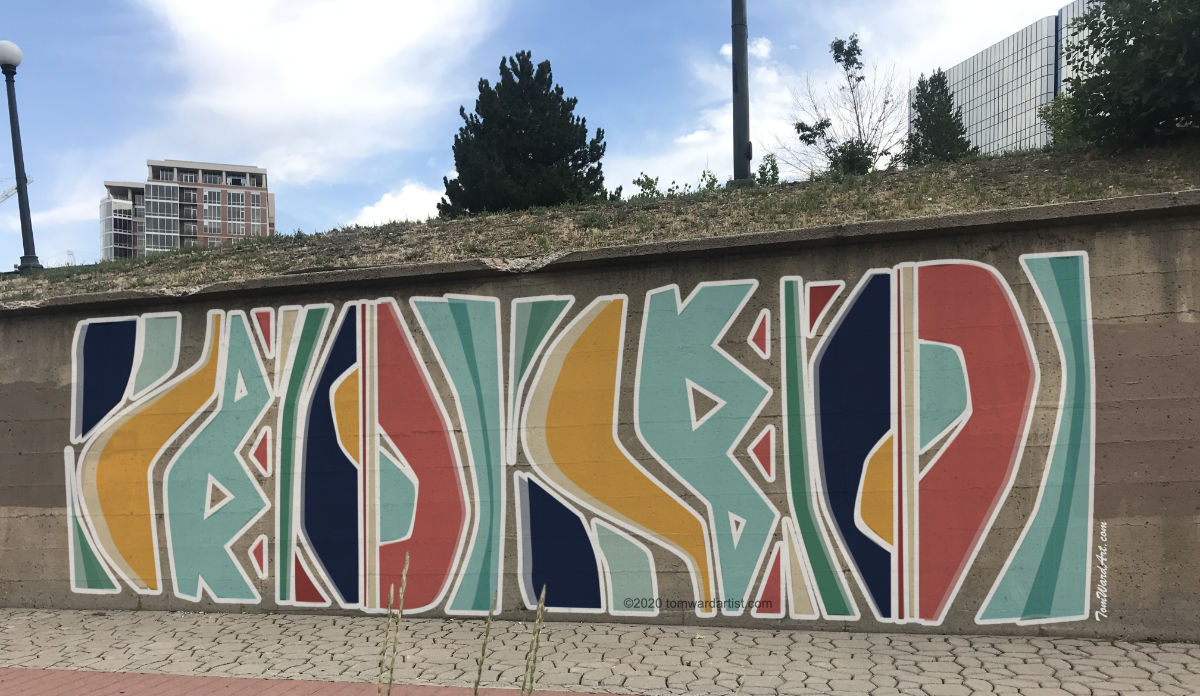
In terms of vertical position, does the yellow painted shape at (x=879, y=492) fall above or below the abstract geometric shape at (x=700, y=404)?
below

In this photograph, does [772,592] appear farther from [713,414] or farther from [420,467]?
[420,467]

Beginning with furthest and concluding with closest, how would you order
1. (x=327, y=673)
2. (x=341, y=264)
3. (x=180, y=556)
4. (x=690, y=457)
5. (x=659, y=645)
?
(x=341, y=264)
(x=180, y=556)
(x=690, y=457)
(x=659, y=645)
(x=327, y=673)

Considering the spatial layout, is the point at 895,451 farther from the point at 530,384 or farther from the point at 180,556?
the point at 180,556

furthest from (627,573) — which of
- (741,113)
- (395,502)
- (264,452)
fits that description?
(741,113)

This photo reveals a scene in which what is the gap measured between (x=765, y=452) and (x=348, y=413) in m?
3.06

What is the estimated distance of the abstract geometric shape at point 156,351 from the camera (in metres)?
6.66

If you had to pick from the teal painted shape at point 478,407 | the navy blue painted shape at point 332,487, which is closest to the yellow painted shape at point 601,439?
the teal painted shape at point 478,407

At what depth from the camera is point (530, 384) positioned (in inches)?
235

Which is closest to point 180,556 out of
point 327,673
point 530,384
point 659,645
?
point 327,673

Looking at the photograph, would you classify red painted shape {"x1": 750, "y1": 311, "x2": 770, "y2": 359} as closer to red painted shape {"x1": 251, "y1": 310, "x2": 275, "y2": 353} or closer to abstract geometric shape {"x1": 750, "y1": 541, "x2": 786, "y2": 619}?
abstract geometric shape {"x1": 750, "y1": 541, "x2": 786, "y2": 619}

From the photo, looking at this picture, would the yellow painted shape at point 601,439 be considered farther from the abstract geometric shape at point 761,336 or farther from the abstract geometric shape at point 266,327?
the abstract geometric shape at point 266,327

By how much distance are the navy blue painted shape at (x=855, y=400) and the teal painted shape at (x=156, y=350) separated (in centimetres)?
495

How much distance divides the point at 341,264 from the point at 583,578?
388 centimetres

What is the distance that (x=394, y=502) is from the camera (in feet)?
20.1
